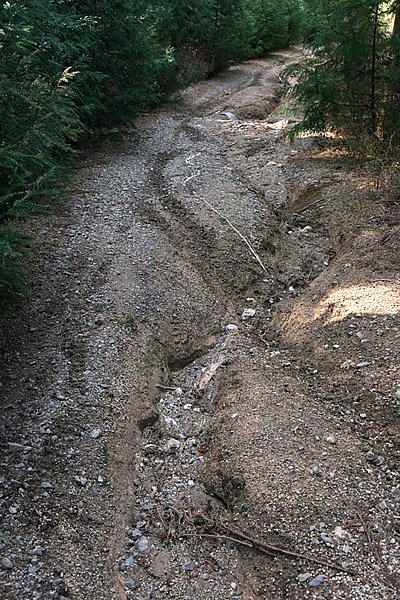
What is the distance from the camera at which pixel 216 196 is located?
A: 332 inches

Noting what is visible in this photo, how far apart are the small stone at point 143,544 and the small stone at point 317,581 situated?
1104 millimetres

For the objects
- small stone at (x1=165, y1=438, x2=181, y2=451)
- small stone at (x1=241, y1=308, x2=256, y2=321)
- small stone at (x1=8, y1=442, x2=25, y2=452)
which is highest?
small stone at (x1=8, y1=442, x2=25, y2=452)

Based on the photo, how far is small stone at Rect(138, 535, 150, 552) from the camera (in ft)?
12.7

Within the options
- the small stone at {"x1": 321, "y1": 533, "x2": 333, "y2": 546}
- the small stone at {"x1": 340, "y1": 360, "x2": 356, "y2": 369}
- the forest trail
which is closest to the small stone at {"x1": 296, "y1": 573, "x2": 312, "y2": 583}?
the forest trail

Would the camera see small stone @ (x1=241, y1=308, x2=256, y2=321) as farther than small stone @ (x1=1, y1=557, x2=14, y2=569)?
Yes

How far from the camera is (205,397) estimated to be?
5367 millimetres

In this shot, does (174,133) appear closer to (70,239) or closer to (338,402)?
(70,239)

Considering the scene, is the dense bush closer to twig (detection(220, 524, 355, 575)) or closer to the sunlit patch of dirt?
twig (detection(220, 524, 355, 575))

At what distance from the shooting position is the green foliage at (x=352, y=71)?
28.1 feet

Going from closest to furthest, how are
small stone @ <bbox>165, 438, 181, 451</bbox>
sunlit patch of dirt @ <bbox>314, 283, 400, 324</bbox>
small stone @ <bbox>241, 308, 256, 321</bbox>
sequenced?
small stone @ <bbox>165, 438, 181, 451</bbox>, sunlit patch of dirt @ <bbox>314, 283, 400, 324</bbox>, small stone @ <bbox>241, 308, 256, 321</bbox>

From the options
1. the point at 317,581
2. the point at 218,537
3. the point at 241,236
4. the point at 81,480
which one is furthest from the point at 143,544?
the point at 241,236

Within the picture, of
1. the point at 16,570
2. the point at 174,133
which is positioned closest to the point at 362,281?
the point at 16,570

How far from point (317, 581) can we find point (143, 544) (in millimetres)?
1172

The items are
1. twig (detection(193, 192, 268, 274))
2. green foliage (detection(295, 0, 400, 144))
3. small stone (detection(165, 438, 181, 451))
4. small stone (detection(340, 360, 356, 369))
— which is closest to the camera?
small stone (detection(165, 438, 181, 451))
